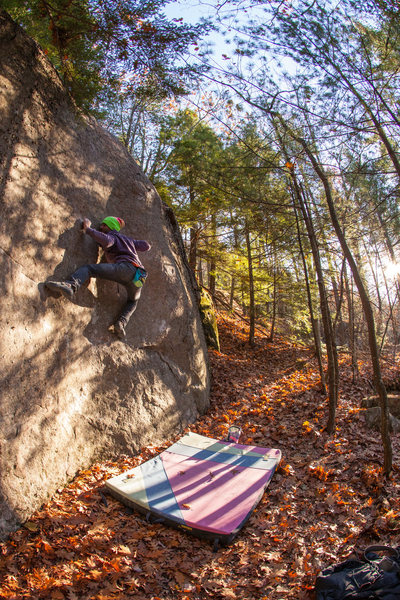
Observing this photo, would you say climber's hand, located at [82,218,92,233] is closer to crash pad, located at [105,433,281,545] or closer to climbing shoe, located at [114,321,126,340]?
climbing shoe, located at [114,321,126,340]

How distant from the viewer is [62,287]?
4.92 m

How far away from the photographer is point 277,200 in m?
9.29

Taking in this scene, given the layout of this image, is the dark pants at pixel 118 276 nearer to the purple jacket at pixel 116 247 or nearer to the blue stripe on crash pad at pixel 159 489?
the purple jacket at pixel 116 247

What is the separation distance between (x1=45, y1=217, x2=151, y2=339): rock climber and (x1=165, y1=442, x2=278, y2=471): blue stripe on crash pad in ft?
7.37

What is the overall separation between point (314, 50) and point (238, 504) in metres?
6.75

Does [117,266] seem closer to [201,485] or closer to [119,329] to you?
[119,329]

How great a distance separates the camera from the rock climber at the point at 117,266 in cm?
569

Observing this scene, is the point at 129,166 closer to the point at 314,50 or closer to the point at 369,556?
the point at 314,50

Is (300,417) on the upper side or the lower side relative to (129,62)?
lower

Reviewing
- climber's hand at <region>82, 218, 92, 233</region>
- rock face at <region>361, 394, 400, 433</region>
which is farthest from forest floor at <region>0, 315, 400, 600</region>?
climber's hand at <region>82, 218, 92, 233</region>

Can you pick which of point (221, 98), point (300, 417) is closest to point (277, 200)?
point (221, 98)

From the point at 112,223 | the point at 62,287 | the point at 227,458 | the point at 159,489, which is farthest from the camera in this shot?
the point at 112,223

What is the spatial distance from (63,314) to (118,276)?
1144mm

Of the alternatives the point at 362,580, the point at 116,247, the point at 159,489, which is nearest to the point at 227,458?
the point at 159,489
